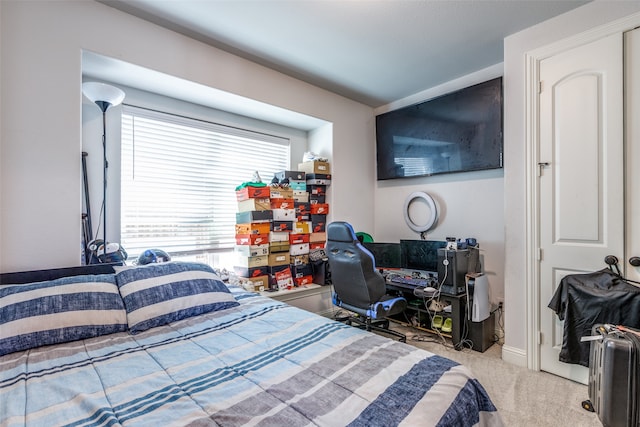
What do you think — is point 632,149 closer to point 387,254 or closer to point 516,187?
point 516,187

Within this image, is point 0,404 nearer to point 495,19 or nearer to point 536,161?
point 536,161

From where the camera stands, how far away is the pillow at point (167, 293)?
5.26ft

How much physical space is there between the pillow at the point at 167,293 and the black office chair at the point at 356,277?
3.13ft

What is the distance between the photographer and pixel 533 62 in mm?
2285

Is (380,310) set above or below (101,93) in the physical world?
below

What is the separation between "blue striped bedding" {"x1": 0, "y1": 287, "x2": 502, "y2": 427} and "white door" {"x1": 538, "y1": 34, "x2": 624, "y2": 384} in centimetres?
160

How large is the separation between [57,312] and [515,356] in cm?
314

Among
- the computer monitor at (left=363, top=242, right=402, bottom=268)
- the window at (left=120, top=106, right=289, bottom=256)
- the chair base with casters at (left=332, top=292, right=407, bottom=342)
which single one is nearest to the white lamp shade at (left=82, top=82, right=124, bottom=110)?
the window at (left=120, top=106, right=289, bottom=256)

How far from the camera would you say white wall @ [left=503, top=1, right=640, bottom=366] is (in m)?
2.31

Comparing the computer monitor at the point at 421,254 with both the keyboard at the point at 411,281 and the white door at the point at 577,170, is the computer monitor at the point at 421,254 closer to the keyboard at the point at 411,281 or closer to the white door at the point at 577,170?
the keyboard at the point at 411,281

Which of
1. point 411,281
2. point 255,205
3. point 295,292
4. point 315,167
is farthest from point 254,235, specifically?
point 411,281

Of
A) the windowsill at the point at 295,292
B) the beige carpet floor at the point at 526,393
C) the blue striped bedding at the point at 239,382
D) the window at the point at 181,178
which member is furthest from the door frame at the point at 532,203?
the window at the point at 181,178

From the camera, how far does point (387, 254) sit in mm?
3326

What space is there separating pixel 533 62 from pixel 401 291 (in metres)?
2.33
